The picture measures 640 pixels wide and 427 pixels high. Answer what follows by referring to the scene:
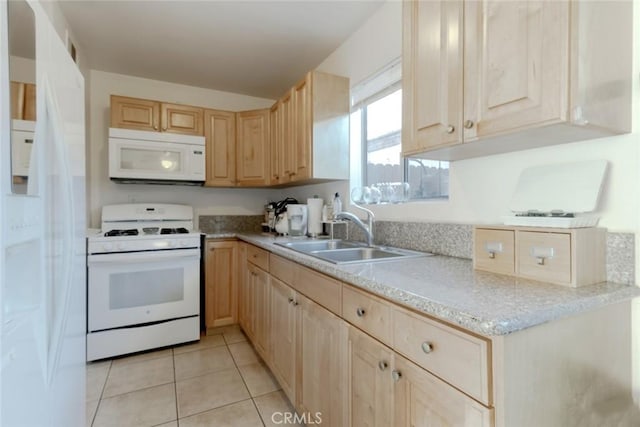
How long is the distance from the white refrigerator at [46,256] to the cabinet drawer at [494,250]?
1.30m

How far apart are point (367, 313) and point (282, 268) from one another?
81 cm

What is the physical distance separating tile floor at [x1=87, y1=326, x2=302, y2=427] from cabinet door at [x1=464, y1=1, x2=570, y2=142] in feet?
5.72

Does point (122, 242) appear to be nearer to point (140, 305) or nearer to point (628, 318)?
point (140, 305)

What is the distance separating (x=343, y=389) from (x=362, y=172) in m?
1.56

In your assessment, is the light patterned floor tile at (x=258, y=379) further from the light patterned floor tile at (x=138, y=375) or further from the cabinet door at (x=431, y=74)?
the cabinet door at (x=431, y=74)

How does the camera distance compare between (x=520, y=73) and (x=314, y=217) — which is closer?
(x=520, y=73)

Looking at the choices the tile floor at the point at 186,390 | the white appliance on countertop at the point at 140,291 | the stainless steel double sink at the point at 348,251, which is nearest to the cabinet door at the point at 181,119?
the white appliance on countertop at the point at 140,291

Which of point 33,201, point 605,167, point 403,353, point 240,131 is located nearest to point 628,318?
point 605,167

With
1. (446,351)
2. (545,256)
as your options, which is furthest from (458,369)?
(545,256)

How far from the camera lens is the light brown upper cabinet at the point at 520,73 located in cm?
80

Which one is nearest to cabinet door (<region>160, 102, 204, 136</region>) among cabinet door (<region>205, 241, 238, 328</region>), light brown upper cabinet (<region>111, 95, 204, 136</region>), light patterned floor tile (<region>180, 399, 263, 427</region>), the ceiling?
light brown upper cabinet (<region>111, 95, 204, 136</region>)

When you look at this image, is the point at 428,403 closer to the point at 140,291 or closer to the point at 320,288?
the point at 320,288

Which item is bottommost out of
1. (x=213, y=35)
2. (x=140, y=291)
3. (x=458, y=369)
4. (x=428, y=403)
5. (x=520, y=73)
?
(x=140, y=291)

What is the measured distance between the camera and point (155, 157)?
2.63 metres
